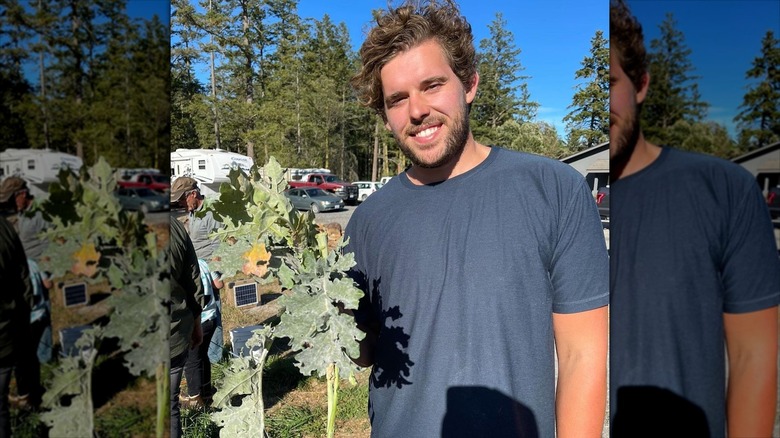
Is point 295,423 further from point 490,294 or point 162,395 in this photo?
point 490,294

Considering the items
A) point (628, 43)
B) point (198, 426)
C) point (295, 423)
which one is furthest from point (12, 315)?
point (295, 423)

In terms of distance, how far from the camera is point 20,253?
1040 millimetres

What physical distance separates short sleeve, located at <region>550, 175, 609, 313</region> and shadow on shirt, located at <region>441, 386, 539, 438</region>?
338 millimetres

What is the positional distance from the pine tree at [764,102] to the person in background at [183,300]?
2.27 m

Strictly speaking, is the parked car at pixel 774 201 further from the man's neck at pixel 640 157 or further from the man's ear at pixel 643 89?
the man's ear at pixel 643 89

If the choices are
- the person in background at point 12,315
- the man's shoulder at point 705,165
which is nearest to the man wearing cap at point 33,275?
the person in background at point 12,315

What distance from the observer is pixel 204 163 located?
6.68 feet

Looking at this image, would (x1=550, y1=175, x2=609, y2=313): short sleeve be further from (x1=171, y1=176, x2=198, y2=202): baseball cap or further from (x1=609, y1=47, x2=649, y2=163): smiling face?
(x1=171, y1=176, x2=198, y2=202): baseball cap

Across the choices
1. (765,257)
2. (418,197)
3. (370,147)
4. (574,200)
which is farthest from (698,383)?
(370,147)

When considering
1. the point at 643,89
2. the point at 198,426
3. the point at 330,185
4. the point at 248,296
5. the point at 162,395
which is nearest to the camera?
the point at 643,89

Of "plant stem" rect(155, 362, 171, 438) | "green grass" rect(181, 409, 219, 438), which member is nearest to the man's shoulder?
"plant stem" rect(155, 362, 171, 438)

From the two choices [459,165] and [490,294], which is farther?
[459,165]

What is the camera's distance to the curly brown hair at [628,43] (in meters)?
1.14

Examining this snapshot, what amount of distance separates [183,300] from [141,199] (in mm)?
1396
